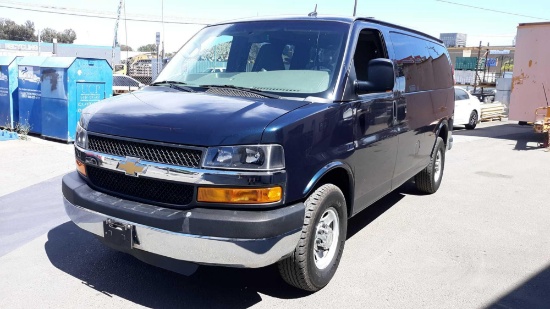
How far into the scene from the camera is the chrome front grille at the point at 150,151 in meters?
3.01

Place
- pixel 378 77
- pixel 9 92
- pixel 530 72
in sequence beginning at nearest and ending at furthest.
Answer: pixel 378 77 < pixel 9 92 < pixel 530 72

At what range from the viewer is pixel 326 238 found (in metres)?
3.79

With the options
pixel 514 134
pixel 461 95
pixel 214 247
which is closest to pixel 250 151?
pixel 214 247

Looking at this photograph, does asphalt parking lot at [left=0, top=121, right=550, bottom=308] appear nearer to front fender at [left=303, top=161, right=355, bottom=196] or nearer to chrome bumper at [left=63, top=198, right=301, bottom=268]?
chrome bumper at [left=63, top=198, right=301, bottom=268]

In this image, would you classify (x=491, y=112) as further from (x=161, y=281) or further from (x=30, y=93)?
(x=161, y=281)

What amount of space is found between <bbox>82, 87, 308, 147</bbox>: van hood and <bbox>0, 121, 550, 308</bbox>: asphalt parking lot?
128 centimetres

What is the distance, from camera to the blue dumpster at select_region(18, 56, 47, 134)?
33.1ft

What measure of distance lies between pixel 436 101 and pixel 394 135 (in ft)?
6.35

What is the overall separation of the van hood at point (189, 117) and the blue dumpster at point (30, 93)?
7307mm

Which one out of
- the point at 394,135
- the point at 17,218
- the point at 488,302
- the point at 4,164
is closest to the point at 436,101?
the point at 394,135

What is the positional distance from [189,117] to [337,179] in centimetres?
139

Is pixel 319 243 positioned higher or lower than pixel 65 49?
lower

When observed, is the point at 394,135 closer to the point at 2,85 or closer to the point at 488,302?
the point at 488,302

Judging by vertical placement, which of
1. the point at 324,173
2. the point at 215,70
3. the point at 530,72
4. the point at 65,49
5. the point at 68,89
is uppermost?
the point at 65,49
